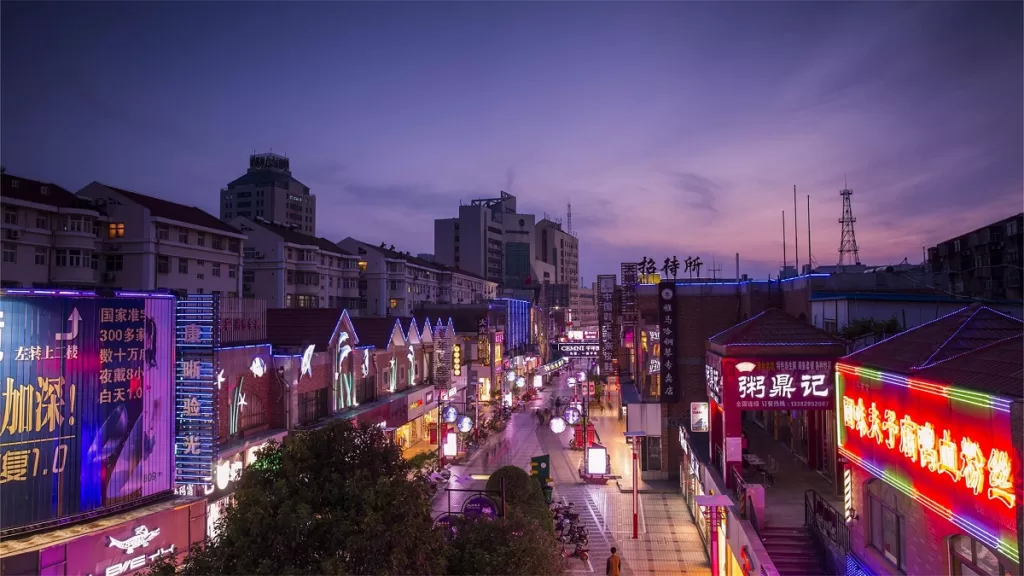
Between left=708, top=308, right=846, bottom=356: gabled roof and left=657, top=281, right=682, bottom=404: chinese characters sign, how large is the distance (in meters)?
8.18

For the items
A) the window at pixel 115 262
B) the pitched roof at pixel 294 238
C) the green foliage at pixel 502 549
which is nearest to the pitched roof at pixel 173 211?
the window at pixel 115 262

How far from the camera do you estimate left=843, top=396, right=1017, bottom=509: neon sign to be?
7.28 metres

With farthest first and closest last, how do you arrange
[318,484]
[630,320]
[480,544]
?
[630,320], [480,544], [318,484]

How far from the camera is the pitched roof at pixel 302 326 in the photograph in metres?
26.1

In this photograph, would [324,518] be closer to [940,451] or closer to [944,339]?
[940,451]

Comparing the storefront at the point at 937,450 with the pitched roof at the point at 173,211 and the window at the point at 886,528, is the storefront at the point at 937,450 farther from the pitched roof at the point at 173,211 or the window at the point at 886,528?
the pitched roof at the point at 173,211

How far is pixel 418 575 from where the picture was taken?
7656 millimetres

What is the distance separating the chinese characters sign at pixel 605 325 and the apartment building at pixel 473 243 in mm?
62536

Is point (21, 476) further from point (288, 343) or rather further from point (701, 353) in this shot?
point (701, 353)

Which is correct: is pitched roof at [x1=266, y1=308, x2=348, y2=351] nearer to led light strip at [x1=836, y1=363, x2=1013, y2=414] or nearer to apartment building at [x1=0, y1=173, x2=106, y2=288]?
apartment building at [x1=0, y1=173, x2=106, y2=288]

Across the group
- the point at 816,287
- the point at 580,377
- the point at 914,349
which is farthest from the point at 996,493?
the point at 580,377

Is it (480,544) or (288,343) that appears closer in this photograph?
(480,544)

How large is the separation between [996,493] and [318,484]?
320 inches

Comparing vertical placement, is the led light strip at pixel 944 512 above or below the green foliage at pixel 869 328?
below
